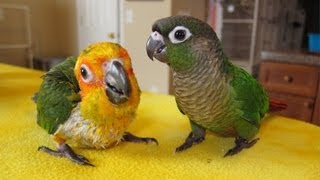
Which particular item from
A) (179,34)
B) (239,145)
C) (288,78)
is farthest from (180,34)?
(288,78)

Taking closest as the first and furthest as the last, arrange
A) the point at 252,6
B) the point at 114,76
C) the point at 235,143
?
the point at 114,76 → the point at 235,143 → the point at 252,6

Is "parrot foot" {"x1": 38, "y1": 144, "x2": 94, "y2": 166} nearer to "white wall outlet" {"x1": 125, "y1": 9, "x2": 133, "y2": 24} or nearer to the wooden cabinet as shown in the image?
the wooden cabinet

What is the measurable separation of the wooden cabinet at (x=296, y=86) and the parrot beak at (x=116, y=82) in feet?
3.21

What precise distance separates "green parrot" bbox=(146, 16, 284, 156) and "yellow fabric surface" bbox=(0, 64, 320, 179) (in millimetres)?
37

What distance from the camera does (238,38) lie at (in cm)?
180

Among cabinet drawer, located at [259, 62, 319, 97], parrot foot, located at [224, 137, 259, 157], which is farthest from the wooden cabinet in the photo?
parrot foot, located at [224, 137, 259, 157]

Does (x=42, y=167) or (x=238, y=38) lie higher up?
(x=238, y=38)

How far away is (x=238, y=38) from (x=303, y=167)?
1435 mm

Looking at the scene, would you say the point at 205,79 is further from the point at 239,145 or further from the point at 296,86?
the point at 296,86

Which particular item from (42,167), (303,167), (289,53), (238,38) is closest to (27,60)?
(238,38)

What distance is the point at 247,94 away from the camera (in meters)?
0.48

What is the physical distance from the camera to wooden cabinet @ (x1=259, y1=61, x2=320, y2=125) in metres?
1.24

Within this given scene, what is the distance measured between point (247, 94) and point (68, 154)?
30 centimetres

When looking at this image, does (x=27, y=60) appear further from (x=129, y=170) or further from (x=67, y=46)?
(x=129, y=170)
